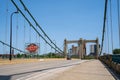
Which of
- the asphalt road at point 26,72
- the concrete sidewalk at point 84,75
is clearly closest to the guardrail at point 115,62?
the concrete sidewalk at point 84,75

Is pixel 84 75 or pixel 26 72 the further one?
pixel 26 72

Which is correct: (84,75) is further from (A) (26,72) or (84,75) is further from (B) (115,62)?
(B) (115,62)

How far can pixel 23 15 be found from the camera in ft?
180

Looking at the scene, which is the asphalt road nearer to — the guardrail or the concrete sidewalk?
the concrete sidewalk

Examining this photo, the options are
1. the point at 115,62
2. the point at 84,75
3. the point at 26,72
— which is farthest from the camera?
the point at 115,62

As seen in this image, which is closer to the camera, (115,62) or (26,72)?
(26,72)

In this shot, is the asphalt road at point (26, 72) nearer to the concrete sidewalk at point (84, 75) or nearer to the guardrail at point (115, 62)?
the concrete sidewalk at point (84, 75)

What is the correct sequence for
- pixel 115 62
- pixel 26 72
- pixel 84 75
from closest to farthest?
pixel 84 75
pixel 26 72
pixel 115 62

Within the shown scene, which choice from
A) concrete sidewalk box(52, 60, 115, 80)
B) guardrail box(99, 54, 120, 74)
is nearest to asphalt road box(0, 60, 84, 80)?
concrete sidewalk box(52, 60, 115, 80)

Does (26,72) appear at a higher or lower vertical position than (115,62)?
lower

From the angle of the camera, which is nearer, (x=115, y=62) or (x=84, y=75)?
(x=84, y=75)

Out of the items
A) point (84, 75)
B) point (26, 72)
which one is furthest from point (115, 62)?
point (26, 72)

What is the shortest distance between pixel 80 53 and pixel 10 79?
472 ft

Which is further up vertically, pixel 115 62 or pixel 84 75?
pixel 115 62
